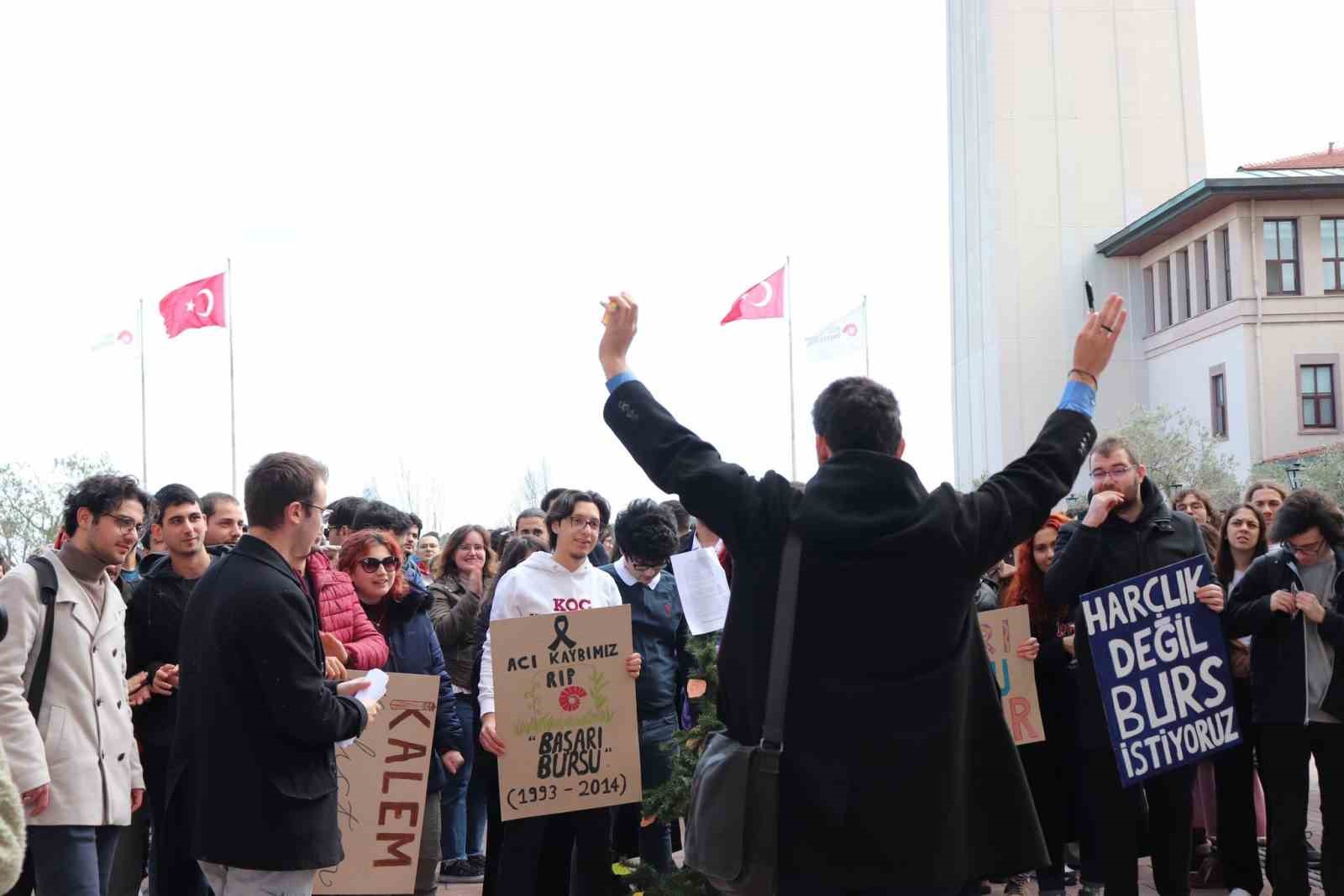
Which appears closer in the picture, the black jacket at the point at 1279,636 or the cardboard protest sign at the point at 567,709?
the cardboard protest sign at the point at 567,709

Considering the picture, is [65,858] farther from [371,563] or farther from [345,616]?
[371,563]

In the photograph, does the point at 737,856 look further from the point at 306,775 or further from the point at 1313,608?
the point at 1313,608

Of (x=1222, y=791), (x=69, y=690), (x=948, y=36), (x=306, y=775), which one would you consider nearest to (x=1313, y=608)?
(x=1222, y=791)

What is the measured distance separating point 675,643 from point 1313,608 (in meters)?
3.19

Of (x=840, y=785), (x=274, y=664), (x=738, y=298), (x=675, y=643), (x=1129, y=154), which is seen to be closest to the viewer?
(x=840, y=785)

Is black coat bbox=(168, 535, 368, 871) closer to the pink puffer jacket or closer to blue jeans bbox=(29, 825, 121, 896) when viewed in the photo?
blue jeans bbox=(29, 825, 121, 896)

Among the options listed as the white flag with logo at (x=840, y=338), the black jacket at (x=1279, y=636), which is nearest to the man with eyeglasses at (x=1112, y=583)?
the black jacket at (x=1279, y=636)

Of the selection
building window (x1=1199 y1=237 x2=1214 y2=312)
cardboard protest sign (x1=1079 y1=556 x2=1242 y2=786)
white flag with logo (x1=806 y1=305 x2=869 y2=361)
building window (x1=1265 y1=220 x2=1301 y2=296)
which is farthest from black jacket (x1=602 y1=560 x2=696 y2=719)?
building window (x1=1199 y1=237 x2=1214 y2=312)

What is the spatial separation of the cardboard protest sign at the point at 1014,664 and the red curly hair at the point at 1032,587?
0.67 ft

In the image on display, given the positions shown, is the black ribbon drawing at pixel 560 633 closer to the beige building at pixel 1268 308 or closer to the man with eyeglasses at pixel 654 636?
the man with eyeglasses at pixel 654 636

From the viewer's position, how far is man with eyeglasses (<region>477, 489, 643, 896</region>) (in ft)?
22.1

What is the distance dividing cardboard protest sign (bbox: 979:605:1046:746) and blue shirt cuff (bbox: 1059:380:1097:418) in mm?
4234

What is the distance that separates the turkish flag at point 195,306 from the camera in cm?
2867

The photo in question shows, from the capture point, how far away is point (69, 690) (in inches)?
219
